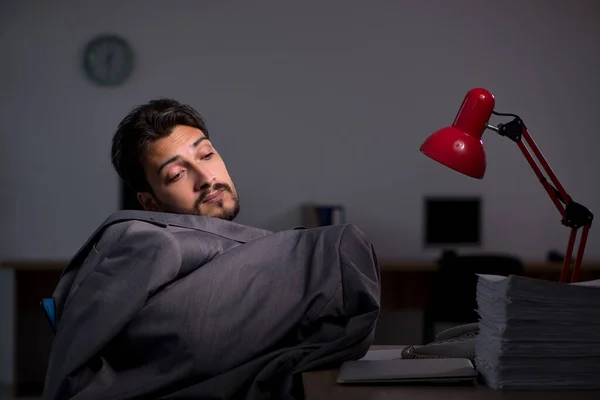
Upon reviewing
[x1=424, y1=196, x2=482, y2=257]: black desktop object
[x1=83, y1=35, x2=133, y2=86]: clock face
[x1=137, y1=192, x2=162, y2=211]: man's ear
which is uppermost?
[x1=83, y1=35, x2=133, y2=86]: clock face

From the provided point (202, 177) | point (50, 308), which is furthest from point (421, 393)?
point (202, 177)

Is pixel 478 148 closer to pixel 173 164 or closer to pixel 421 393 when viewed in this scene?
pixel 421 393

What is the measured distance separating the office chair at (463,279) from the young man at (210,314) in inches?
108

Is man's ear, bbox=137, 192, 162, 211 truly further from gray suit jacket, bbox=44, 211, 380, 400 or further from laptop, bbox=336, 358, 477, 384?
laptop, bbox=336, 358, 477, 384

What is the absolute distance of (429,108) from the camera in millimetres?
4895

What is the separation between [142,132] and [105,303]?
66 cm

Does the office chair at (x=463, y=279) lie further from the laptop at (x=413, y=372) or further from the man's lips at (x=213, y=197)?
the laptop at (x=413, y=372)

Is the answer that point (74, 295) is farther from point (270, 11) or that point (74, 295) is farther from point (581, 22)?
point (581, 22)

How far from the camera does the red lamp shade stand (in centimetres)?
134

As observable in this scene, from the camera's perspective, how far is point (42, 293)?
4465 millimetres

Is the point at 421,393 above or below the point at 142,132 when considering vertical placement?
below

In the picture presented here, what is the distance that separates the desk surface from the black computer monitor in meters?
3.79

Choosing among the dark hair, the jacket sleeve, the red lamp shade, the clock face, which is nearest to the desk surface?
the jacket sleeve

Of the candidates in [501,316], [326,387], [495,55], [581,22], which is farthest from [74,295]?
[581,22]
